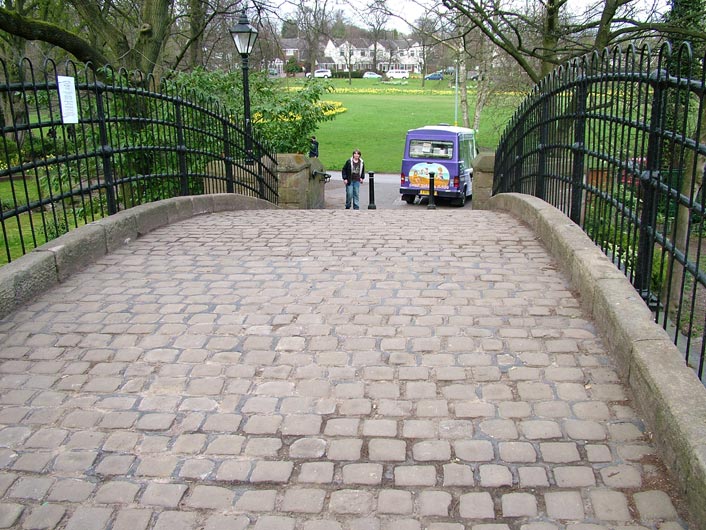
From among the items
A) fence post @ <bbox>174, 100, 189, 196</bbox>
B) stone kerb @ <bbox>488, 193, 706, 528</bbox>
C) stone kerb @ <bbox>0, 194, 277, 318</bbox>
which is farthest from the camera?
fence post @ <bbox>174, 100, 189, 196</bbox>

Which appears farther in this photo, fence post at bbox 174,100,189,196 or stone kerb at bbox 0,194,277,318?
fence post at bbox 174,100,189,196

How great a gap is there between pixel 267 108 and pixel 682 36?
28.9 ft

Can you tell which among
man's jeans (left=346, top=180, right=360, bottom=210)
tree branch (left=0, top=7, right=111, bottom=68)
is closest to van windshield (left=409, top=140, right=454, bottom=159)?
man's jeans (left=346, top=180, right=360, bottom=210)

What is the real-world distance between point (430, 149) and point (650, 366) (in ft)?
62.3

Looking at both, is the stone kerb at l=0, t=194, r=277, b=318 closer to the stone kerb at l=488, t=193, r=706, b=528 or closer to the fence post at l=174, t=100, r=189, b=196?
the fence post at l=174, t=100, r=189, b=196

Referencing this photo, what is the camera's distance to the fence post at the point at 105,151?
603 cm

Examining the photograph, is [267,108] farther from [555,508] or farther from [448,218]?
[555,508]

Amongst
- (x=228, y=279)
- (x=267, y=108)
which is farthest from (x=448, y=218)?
(x=267, y=108)

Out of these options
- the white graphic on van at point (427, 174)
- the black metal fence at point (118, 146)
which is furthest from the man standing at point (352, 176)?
the black metal fence at point (118, 146)

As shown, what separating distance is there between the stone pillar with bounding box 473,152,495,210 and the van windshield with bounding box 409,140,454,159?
6959 millimetres

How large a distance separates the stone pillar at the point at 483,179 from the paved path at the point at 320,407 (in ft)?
30.2

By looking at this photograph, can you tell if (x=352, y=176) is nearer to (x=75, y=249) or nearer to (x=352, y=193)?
(x=352, y=193)

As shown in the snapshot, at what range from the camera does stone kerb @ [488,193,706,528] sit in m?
2.50

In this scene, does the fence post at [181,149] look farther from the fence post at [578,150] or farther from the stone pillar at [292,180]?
the stone pillar at [292,180]
